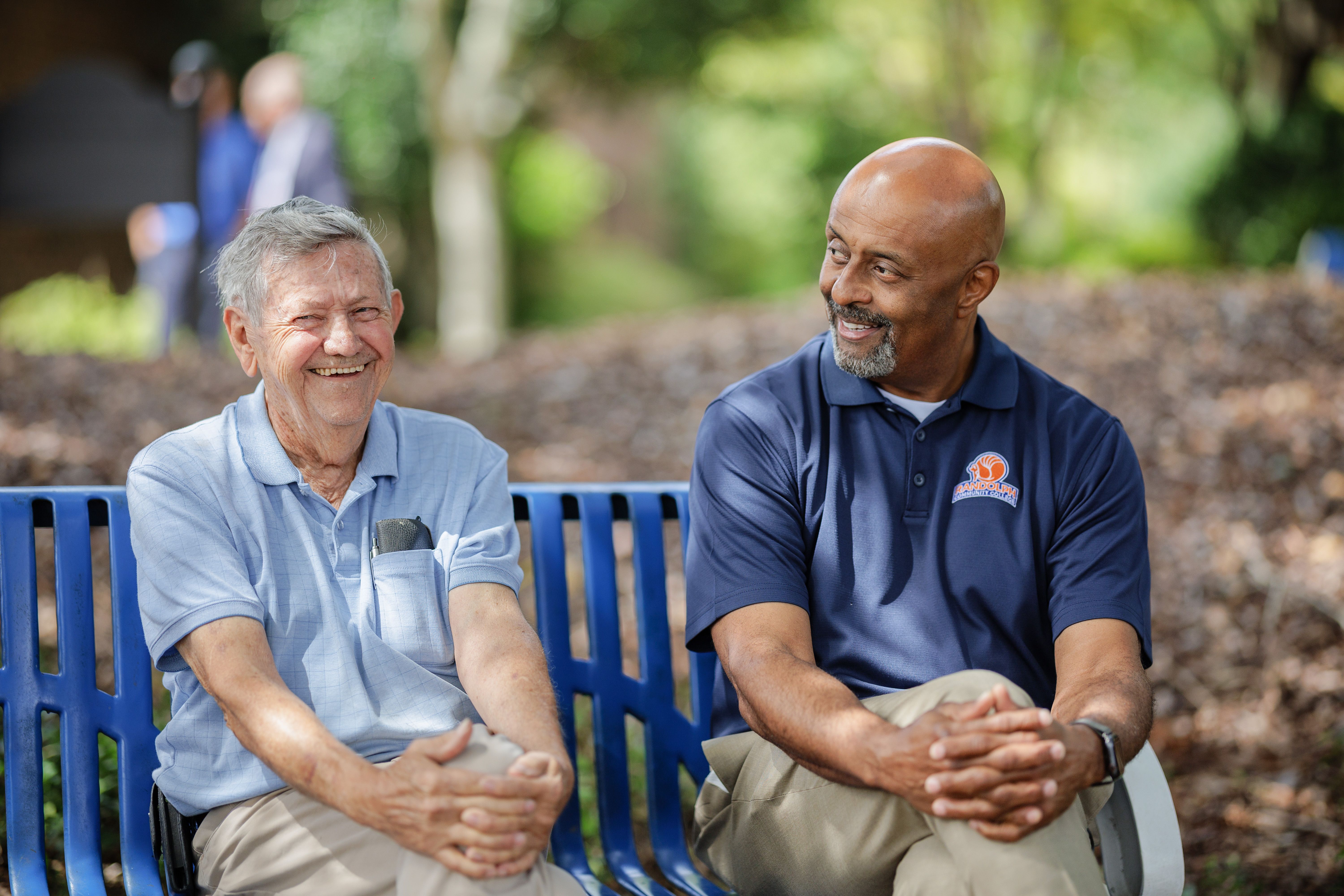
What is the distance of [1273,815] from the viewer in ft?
13.2

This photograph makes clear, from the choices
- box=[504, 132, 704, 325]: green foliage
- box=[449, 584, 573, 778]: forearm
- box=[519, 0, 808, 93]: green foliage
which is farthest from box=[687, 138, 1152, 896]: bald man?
box=[504, 132, 704, 325]: green foliage

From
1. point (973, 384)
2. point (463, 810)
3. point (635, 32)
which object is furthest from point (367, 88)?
point (463, 810)

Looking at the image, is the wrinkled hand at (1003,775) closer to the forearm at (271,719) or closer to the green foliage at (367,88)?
the forearm at (271,719)

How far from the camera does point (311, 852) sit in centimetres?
238

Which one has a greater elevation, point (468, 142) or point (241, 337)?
point (468, 142)

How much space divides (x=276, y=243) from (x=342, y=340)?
24 centimetres

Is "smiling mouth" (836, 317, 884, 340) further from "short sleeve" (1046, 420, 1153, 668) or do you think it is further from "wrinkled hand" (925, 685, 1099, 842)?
"wrinkled hand" (925, 685, 1099, 842)

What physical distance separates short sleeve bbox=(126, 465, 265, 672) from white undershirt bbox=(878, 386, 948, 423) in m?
1.45

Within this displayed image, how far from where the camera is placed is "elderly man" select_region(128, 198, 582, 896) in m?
2.27

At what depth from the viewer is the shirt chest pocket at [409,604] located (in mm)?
2568

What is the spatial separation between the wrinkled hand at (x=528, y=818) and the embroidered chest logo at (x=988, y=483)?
1.09 m

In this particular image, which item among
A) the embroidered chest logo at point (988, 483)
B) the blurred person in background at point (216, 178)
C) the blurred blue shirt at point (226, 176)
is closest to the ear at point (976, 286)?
the embroidered chest logo at point (988, 483)

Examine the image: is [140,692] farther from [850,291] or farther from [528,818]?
[850,291]

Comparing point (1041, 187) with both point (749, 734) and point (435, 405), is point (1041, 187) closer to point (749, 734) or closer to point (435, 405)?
point (435, 405)
